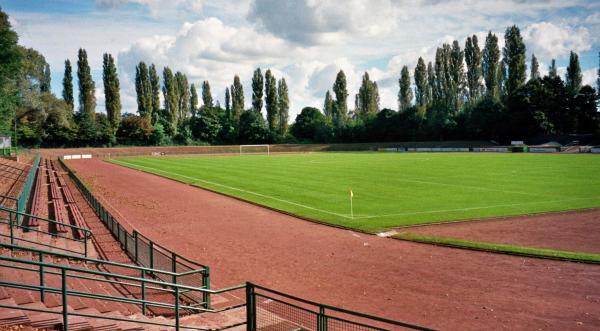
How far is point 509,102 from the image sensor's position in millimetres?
101562

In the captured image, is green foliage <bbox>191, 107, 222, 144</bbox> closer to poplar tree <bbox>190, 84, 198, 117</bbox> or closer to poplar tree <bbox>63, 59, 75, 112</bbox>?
poplar tree <bbox>190, 84, 198, 117</bbox>

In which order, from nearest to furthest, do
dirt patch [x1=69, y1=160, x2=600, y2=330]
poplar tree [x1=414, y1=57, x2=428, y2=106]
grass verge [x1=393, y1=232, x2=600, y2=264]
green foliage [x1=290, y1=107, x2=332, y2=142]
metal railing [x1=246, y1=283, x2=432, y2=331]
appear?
1. metal railing [x1=246, y1=283, x2=432, y2=331]
2. dirt patch [x1=69, y1=160, x2=600, y2=330]
3. grass verge [x1=393, y1=232, x2=600, y2=264]
4. poplar tree [x1=414, y1=57, x2=428, y2=106]
5. green foliage [x1=290, y1=107, x2=332, y2=142]

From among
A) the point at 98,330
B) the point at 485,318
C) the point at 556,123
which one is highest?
the point at 556,123

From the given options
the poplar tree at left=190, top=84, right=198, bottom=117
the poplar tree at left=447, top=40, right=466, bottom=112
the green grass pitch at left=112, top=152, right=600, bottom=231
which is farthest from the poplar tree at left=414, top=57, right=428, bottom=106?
the green grass pitch at left=112, top=152, right=600, bottom=231

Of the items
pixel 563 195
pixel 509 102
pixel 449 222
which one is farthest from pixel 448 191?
pixel 509 102

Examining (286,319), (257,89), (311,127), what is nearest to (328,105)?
(311,127)

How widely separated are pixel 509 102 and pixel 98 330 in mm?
106812

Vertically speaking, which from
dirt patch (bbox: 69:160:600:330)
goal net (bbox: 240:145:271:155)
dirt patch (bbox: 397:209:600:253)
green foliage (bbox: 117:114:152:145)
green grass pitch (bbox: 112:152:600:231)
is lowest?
dirt patch (bbox: 69:160:600:330)

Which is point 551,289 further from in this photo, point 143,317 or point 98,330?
point 98,330

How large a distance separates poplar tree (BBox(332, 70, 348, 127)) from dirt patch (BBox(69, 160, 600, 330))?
102 meters

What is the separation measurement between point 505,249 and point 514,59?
96.1 meters

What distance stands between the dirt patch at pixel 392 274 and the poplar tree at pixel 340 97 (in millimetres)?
101903

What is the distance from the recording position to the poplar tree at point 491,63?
106375mm

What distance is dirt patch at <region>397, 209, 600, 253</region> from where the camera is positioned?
1930 centimetres
